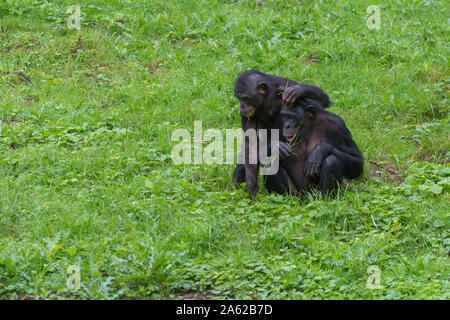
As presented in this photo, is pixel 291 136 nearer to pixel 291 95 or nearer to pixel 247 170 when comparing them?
pixel 291 95

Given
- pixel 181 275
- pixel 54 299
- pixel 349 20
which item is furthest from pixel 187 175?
pixel 349 20


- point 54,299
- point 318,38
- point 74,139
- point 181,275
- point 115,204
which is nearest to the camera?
point 54,299

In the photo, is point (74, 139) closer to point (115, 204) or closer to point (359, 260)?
point (115, 204)

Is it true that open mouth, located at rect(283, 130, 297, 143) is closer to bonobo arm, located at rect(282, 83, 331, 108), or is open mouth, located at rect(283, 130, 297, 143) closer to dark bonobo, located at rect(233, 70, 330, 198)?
dark bonobo, located at rect(233, 70, 330, 198)

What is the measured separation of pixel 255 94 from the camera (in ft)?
20.6

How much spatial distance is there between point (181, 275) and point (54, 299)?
933 millimetres

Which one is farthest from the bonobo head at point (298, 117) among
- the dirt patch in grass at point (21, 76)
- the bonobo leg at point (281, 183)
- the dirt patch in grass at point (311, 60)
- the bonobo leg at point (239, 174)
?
the dirt patch in grass at point (21, 76)

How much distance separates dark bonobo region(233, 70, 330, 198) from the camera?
6160 mm

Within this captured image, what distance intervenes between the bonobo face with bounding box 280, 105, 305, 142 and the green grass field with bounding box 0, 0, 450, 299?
0.66 metres

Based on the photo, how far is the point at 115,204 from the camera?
5.86 m

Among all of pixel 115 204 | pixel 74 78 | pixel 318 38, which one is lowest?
pixel 115 204

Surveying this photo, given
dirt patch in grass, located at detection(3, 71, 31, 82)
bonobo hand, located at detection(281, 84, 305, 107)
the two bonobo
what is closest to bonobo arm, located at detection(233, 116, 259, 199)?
the two bonobo

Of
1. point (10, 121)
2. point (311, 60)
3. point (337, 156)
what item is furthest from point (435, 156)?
point (10, 121)

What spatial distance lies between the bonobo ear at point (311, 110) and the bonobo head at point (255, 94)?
0.34 metres
